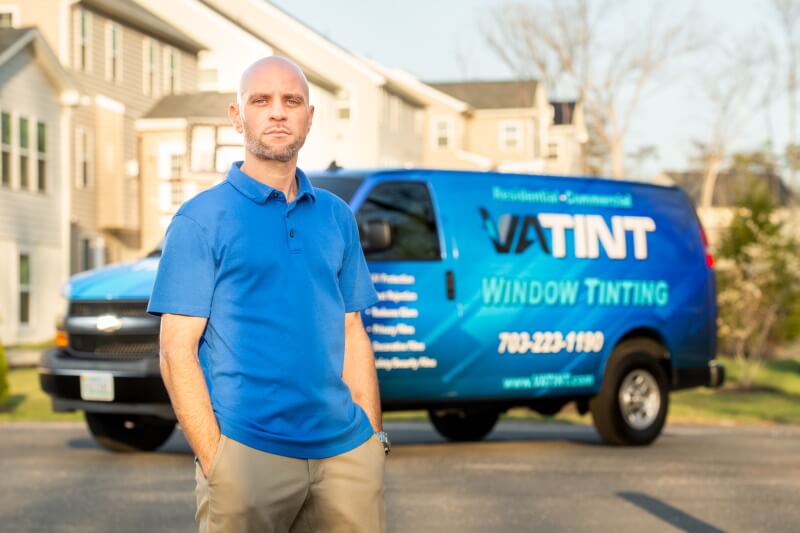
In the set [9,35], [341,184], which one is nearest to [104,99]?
[9,35]

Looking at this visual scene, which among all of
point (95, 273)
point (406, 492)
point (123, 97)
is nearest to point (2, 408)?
point (95, 273)

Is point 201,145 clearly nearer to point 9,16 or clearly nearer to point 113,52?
point 113,52

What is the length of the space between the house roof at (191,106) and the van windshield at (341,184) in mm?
23556

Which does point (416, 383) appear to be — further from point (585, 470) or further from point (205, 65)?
point (205, 65)

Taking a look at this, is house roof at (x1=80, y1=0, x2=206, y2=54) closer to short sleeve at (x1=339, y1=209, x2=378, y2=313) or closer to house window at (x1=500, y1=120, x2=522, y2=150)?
house window at (x1=500, y1=120, x2=522, y2=150)

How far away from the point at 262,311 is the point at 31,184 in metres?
28.7

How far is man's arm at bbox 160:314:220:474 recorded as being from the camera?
3688mm

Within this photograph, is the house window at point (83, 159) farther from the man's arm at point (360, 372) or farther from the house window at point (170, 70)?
the man's arm at point (360, 372)

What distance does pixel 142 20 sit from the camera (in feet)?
123

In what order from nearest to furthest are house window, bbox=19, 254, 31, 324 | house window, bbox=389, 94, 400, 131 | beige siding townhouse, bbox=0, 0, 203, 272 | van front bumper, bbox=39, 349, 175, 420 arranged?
van front bumper, bbox=39, 349, 175, 420, house window, bbox=19, 254, 31, 324, beige siding townhouse, bbox=0, 0, 203, 272, house window, bbox=389, 94, 400, 131

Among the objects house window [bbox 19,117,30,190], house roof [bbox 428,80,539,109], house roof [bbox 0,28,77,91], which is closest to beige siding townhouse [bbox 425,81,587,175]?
house roof [bbox 428,80,539,109]

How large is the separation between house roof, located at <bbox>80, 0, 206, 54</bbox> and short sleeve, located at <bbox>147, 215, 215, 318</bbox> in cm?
3203

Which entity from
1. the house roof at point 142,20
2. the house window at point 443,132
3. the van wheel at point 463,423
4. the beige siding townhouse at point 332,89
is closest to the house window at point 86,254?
the house roof at point 142,20

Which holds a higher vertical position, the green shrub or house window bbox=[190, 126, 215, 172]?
house window bbox=[190, 126, 215, 172]
